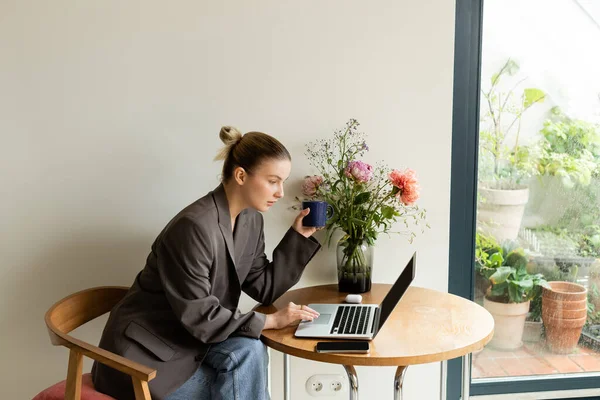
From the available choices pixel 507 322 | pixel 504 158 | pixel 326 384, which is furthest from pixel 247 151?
pixel 507 322

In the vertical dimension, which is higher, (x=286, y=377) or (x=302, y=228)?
(x=302, y=228)


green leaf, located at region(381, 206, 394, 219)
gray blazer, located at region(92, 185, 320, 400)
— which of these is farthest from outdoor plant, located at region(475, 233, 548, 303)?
gray blazer, located at region(92, 185, 320, 400)

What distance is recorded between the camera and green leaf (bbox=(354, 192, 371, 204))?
206cm

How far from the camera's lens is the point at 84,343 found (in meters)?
1.51

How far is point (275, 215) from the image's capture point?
2.18 metres

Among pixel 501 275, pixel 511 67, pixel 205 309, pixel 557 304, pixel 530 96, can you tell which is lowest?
pixel 557 304

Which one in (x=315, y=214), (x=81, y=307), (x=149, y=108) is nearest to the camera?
(x=81, y=307)

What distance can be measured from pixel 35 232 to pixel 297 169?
916 mm

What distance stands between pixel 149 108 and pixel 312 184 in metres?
0.60

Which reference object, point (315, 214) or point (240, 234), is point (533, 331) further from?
point (240, 234)

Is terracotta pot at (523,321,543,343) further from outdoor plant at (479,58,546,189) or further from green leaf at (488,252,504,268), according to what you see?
outdoor plant at (479,58,546,189)

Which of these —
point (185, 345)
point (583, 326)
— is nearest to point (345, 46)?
point (185, 345)

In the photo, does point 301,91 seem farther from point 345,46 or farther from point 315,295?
point 315,295

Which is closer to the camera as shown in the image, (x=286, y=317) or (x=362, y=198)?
(x=286, y=317)
